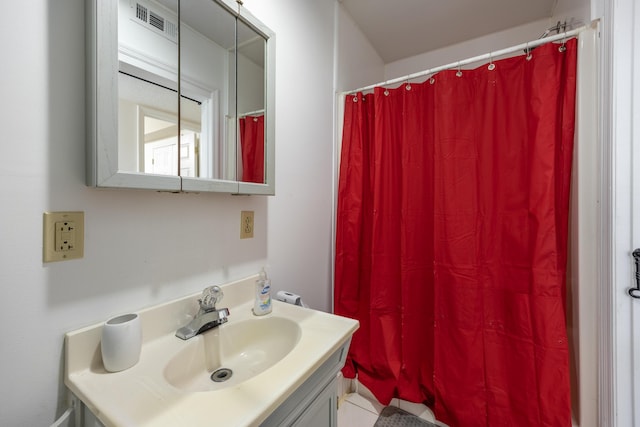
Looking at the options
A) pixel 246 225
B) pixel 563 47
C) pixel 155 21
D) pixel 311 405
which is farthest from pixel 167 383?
pixel 563 47

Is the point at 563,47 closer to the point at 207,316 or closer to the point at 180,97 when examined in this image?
the point at 180,97

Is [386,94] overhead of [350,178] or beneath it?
overhead

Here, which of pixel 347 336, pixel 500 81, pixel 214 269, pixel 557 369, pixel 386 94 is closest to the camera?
pixel 347 336

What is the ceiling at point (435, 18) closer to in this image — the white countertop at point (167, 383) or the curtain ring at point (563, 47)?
the curtain ring at point (563, 47)

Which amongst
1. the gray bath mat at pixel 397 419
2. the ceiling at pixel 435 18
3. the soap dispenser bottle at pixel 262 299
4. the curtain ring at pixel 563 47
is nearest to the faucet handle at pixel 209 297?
the soap dispenser bottle at pixel 262 299

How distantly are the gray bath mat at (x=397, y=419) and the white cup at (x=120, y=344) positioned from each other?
1336mm

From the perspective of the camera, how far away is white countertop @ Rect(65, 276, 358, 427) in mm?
498

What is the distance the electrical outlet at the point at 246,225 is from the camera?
1065 millimetres

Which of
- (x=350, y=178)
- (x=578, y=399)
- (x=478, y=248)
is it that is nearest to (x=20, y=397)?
(x=350, y=178)

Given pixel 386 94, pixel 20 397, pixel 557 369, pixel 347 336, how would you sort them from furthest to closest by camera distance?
1. pixel 386 94
2. pixel 557 369
3. pixel 347 336
4. pixel 20 397

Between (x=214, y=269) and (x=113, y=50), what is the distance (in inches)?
27.5

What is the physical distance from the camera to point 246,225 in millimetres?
1080

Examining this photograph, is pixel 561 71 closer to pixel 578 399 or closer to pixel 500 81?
pixel 500 81

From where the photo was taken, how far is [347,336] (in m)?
0.85
